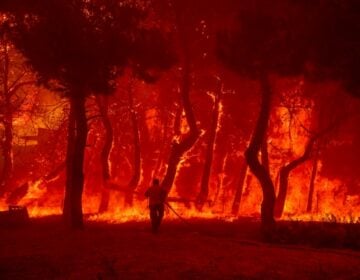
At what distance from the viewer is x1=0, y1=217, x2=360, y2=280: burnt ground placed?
1181 cm

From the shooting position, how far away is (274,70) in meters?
20.9

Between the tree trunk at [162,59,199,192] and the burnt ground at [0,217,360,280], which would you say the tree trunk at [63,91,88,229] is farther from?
the tree trunk at [162,59,199,192]

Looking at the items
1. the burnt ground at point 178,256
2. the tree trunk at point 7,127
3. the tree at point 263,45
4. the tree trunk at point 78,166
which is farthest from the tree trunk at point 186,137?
the tree trunk at point 7,127

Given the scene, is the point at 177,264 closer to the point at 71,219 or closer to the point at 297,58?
the point at 71,219

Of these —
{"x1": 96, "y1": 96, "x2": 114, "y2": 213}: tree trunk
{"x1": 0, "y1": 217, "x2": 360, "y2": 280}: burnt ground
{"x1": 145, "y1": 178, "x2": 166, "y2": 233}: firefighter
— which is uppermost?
{"x1": 96, "y1": 96, "x2": 114, "y2": 213}: tree trunk

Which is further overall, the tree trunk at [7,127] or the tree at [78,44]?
the tree trunk at [7,127]

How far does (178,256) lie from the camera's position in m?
13.7

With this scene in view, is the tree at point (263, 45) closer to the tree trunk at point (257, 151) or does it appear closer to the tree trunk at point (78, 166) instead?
the tree trunk at point (257, 151)

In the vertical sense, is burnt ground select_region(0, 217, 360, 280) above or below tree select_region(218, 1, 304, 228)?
below

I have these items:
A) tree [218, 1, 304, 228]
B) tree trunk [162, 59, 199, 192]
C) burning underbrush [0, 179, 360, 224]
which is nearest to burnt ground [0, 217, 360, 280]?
tree [218, 1, 304, 228]

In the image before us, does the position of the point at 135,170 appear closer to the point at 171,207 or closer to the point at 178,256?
the point at 171,207

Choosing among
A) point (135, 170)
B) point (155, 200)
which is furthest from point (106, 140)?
point (155, 200)

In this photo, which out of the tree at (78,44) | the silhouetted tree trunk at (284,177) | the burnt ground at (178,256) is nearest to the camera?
the burnt ground at (178,256)

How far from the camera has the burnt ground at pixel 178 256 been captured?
11812 millimetres
